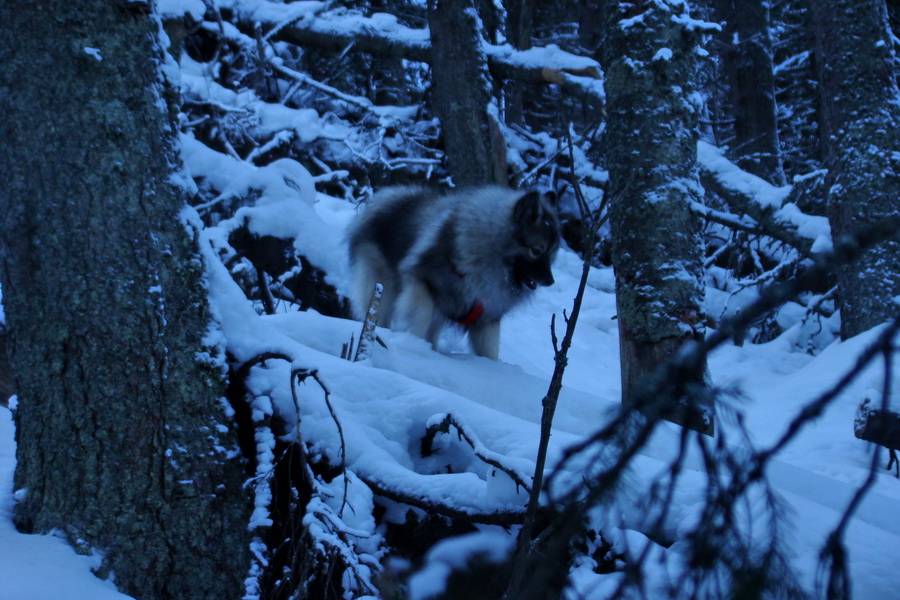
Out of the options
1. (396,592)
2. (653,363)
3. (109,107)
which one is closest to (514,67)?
(653,363)

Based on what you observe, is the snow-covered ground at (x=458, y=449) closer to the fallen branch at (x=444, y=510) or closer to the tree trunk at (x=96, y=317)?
the fallen branch at (x=444, y=510)

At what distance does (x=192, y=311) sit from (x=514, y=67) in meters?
6.74

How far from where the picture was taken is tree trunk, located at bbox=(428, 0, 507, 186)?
7688mm

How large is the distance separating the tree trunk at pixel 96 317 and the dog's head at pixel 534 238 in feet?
10.3

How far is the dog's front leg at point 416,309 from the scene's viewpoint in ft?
17.0

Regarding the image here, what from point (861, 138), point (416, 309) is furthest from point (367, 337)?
point (861, 138)

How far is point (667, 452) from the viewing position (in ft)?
9.70

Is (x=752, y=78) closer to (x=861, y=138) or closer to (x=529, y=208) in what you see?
(x=861, y=138)

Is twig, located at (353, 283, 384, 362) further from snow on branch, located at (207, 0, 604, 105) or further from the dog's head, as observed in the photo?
snow on branch, located at (207, 0, 604, 105)

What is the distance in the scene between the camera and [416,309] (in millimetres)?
5191

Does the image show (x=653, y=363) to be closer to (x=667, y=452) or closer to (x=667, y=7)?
(x=667, y=452)

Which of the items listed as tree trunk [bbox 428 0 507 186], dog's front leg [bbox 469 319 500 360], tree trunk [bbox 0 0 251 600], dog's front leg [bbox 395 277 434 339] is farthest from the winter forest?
tree trunk [bbox 428 0 507 186]

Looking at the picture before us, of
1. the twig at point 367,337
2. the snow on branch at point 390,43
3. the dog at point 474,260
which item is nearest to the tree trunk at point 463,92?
the snow on branch at point 390,43

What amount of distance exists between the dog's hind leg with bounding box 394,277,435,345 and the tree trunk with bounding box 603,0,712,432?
1569 mm
